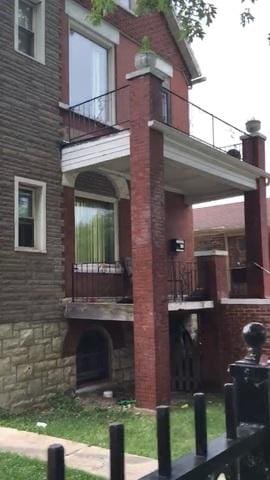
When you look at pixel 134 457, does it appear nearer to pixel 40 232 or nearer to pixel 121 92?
pixel 40 232

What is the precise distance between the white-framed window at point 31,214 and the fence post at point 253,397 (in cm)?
827

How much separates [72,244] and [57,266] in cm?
66

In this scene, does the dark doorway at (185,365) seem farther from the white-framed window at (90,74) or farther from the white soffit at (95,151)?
the white-framed window at (90,74)

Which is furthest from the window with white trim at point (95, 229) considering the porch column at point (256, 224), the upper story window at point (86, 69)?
the porch column at point (256, 224)

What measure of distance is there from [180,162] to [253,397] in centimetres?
894

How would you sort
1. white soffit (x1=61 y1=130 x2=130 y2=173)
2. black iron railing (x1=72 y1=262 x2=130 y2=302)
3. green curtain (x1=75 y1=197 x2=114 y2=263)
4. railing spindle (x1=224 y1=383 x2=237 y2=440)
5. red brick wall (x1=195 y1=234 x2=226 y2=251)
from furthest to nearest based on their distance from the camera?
red brick wall (x1=195 y1=234 x2=226 y2=251)
green curtain (x1=75 y1=197 x2=114 y2=263)
black iron railing (x1=72 y1=262 x2=130 y2=302)
white soffit (x1=61 y1=130 x2=130 y2=173)
railing spindle (x1=224 y1=383 x2=237 y2=440)

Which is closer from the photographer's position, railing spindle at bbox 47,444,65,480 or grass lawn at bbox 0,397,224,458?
railing spindle at bbox 47,444,65,480

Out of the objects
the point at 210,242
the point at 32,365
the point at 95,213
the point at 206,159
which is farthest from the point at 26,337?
the point at 210,242

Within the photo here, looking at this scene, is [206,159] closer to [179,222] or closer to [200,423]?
[179,222]

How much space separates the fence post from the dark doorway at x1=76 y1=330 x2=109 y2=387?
30.9ft

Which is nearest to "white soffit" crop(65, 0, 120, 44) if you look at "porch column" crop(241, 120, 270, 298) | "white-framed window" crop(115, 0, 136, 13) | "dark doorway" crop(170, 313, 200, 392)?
"white-framed window" crop(115, 0, 136, 13)

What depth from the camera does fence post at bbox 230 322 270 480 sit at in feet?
6.32

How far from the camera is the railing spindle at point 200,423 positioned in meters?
1.77

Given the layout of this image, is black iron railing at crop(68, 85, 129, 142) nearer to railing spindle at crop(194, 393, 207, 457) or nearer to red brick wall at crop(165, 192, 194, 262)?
red brick wall at crop(165, 192, 194, 262)
